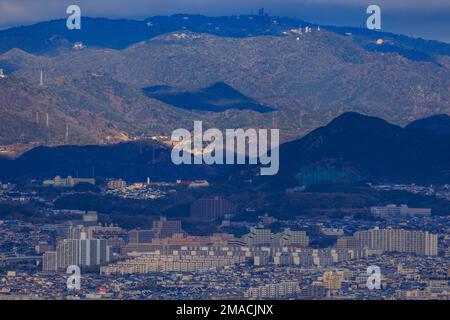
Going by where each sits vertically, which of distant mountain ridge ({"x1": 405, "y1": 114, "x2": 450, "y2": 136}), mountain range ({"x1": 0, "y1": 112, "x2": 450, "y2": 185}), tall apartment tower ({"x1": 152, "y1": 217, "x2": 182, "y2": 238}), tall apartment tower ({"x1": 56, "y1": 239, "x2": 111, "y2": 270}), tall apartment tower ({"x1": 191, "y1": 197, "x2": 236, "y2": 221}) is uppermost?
distant mountain ridge ({"x1": 405, "y1": 114, "x2": 450, "y2": 136})

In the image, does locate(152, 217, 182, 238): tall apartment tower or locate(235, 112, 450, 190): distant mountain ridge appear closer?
locate(152, 217, 182, 238): tall apartment tower

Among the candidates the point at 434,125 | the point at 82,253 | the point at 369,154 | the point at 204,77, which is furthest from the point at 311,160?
the point at 204,77

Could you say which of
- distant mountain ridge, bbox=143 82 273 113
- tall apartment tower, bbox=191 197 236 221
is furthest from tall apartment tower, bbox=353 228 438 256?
distant mountain ridge, bbox=143 82 273 113

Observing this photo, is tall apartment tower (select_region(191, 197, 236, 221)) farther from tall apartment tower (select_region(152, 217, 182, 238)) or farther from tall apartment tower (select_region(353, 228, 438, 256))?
tall apartment tower (select_region(353, 228, 438, 256))

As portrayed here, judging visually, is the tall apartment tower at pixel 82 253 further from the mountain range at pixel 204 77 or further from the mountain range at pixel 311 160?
the mountain range at pixel 204 77

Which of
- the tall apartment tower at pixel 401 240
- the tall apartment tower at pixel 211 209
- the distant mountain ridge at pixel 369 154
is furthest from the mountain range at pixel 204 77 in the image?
the tall apartment tower at pixel 401 240

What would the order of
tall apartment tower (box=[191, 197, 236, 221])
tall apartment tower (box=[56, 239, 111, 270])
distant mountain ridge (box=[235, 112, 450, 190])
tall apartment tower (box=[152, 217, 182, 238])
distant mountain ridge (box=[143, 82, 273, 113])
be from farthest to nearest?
distant mountain ridge (box=[143, 82, 273, 113]) → distant mountain ridge (box=[235, 112, 450, 190]) → tall apartment tower (box=[191, 197, 236, 221]) → tall apartment tower (box=[152, 217, 182, 238]) → tall apartment tower (box=[56, 239, 111, 270])

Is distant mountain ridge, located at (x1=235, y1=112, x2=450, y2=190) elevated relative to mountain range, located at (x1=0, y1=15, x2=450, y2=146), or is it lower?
lower

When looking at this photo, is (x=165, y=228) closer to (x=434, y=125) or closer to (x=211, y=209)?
(x=211, y=209)
